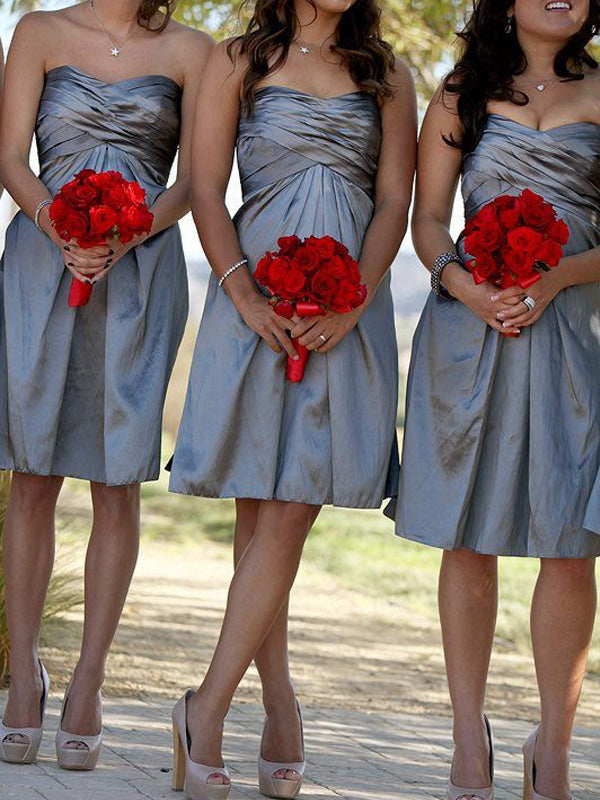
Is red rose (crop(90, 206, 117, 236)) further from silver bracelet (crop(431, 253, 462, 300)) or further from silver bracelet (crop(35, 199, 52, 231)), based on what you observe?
silver bracelet (crop(431, 253, 462, 300))

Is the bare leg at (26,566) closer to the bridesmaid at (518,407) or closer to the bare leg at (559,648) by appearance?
the bridesmaid at (518,407)

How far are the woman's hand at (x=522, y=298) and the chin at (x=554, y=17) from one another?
791 millimetres

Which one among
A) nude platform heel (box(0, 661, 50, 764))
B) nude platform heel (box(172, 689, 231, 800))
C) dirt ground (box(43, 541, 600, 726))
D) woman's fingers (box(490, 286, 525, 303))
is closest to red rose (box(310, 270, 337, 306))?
woman's fingers (box(490, 286, 525, 303))

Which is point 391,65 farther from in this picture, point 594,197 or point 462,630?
point 462,630

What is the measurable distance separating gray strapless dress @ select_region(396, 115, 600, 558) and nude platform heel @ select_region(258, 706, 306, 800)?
0.86 m

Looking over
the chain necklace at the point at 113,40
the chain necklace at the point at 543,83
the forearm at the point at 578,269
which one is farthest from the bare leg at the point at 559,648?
the chain necklace at the point at 113,40

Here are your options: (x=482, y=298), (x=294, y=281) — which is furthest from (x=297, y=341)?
(x=482, y=298)

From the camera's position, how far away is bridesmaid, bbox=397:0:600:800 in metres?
4.08

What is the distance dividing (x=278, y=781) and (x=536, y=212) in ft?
6.38

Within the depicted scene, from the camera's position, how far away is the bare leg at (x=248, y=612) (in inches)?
163

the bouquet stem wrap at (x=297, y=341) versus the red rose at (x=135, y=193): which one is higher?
the red rose at (x=135, y=193)

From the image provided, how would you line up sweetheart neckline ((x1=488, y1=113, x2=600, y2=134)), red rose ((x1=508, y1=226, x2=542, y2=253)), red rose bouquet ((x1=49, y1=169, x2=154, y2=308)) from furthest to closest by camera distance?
1. sweetheart neckline ((x1=488, y1=113, x2=600, y2=134))
2. red rose bouquet ((x1=49, y1=169, x2=154, y2=308))
3. red rose ((x1=508, y1=226, x2=542, y2=253))

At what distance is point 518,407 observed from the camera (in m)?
4.10

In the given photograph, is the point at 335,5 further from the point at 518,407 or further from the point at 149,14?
the point at 518,407
